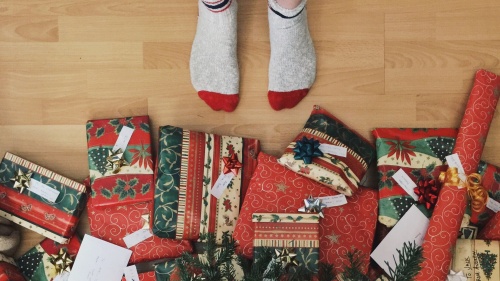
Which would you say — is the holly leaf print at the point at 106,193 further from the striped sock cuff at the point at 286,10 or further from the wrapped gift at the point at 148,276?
the striped sock cuff at the point at 286,10

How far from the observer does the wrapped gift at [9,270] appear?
1.33 m

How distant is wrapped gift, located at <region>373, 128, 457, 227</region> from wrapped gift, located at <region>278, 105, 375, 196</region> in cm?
6

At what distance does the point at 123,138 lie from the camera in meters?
1.43

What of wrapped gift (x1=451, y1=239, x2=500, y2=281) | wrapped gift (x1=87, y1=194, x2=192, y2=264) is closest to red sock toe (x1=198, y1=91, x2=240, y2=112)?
wrapped gift (x1=87, y1=194, x2=192, y2=264)

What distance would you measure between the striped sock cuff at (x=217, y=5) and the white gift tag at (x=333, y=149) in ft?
1.54

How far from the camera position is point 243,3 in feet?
4.95

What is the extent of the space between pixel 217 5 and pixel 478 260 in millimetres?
1002

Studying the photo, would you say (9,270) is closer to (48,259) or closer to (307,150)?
(48,259)

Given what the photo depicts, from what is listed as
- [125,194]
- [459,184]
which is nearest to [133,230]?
[125,194]

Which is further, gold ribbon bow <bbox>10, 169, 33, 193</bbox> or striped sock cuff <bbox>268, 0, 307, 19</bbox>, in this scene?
gold ribbon bow <bbox>10, 169, 33, 193</bbox>

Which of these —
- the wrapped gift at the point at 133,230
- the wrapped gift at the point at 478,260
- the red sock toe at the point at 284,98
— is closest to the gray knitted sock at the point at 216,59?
the red sock toe at the point at 284,98

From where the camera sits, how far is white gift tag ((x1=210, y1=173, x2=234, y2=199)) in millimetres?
1396

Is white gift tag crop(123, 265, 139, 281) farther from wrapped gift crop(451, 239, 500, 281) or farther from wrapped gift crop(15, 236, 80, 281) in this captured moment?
wrapped gift crop(451, 239, 500, 281)

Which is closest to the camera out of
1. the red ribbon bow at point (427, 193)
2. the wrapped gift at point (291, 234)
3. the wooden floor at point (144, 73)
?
the wrapped gift at point (291, 234)
